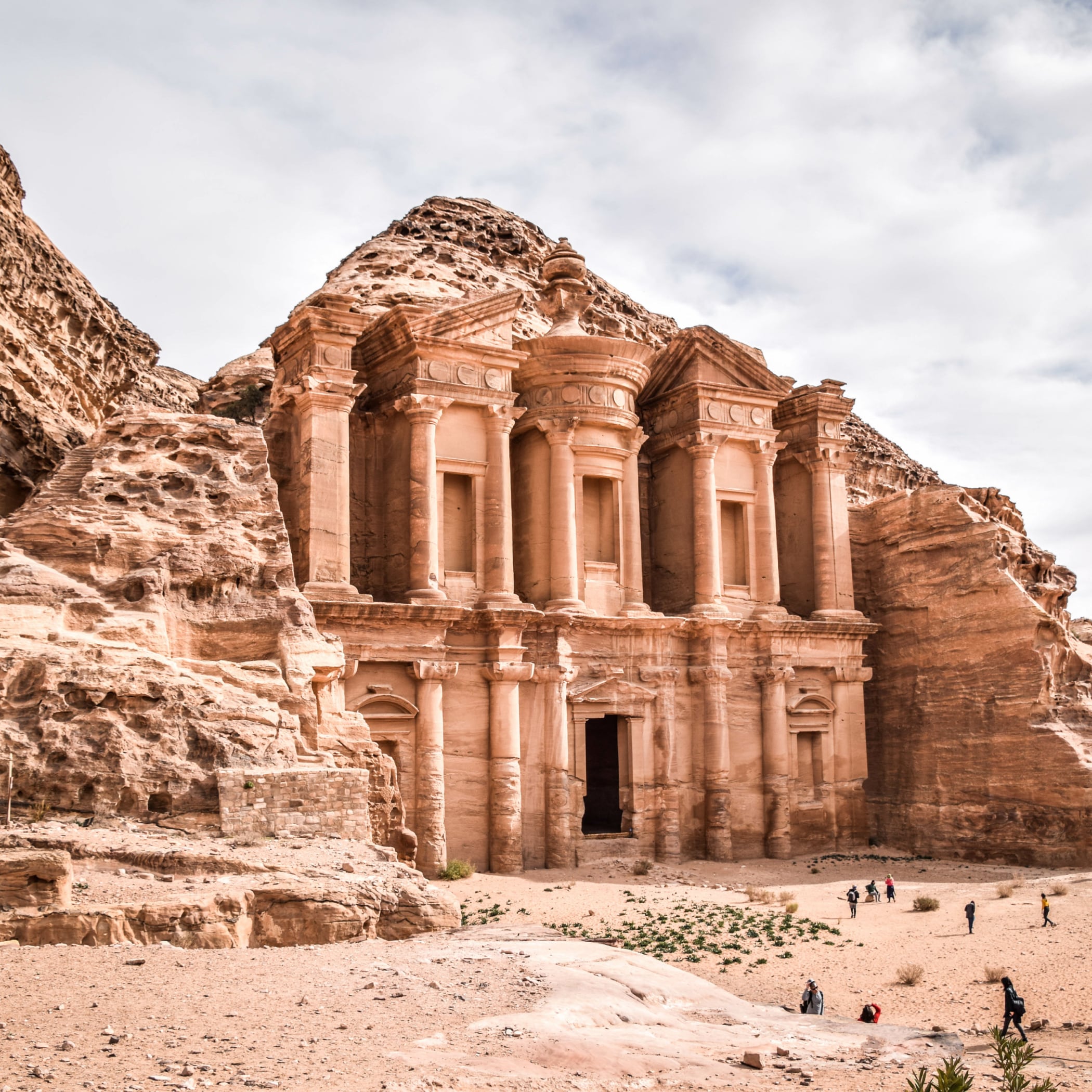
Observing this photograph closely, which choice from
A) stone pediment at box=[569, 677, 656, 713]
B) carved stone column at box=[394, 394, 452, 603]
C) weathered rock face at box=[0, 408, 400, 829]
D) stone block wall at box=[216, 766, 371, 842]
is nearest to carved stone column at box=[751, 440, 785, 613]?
stone pediment at box=[569, 677, 656, 713]

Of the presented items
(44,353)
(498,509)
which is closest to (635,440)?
(498,509)

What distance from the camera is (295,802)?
40.5 ft

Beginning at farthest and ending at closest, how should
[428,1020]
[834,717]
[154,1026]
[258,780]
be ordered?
[834,717] < [258,780] < [428,1020] < [154,1026]

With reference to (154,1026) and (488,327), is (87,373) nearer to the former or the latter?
(488,327)

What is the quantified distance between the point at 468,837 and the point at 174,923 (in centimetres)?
1410

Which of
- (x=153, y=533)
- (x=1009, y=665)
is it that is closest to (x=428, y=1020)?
(x=153, y=533)

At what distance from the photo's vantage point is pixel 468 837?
2316 cm

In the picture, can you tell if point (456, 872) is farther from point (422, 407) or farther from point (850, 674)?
point (850, 674)

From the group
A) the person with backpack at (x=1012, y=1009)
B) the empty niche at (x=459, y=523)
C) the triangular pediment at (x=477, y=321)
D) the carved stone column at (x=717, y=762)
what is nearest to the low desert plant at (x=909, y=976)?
the person with backpack at (x=1012, y=1009)

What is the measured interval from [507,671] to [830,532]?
10.3 m

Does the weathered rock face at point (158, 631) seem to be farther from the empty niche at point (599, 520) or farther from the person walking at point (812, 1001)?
the empty niche at point (599, 520)

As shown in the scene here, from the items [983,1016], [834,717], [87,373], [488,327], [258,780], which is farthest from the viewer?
[834,717]

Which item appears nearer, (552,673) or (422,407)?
(422,407)

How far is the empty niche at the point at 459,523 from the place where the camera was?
81.8 feet
